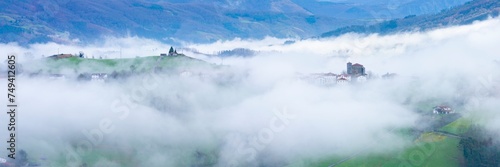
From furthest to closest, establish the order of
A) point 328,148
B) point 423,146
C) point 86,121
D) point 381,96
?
point 381,96, point 86,121, point 328,148, point 423,146

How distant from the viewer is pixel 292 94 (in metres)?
183

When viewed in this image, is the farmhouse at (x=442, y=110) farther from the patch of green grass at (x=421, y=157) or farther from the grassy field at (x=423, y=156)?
the patch of green grass at (x=421, y=157)

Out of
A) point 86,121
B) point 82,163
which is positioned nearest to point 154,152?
point 82,163

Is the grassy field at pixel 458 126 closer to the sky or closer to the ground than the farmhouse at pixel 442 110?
closer to the ground

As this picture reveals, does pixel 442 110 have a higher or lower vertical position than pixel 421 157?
higher

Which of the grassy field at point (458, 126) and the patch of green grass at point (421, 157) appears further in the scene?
the grassy field at point (458, 126)

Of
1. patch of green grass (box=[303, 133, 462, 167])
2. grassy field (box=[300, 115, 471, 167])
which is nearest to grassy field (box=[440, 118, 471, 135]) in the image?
grassy field (box=[300, 115, 471, 167])

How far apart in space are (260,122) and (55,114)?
1748 inches

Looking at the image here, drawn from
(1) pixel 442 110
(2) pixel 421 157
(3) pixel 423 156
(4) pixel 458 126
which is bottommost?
(2) pixel 421 157

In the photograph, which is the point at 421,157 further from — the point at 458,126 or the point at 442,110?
the point at 442,110

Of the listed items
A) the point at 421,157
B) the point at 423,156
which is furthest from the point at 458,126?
the point at 421,157

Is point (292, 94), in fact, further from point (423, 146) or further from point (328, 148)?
point (423, 146)

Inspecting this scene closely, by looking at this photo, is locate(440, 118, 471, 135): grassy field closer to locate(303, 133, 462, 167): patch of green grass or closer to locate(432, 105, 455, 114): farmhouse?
locate(303, 133, 462, 167): patch of green grass

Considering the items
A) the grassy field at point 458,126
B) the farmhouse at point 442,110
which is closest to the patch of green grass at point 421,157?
the grassy field at point 458,126
